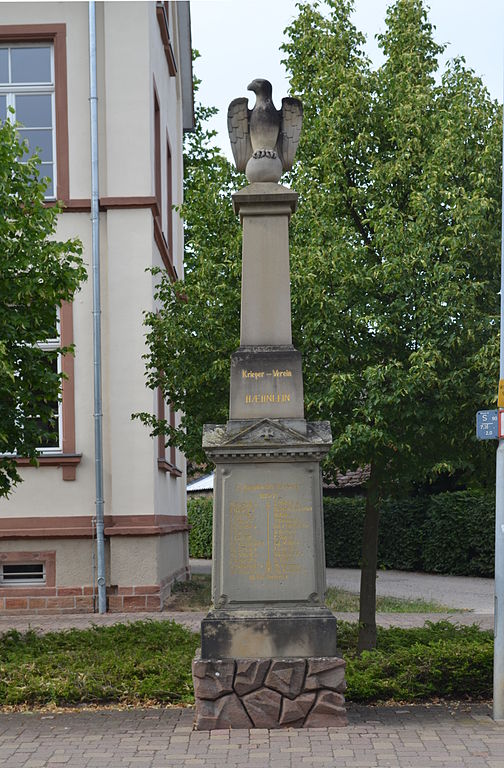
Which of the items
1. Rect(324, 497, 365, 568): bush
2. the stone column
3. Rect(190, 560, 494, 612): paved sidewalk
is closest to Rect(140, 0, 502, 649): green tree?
the stone column

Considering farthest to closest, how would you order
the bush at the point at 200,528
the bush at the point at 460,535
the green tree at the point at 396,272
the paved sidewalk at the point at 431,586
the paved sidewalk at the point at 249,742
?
the bush at the point at 200,528 → the bush at the point at 460,535 → the paved sidewalk at the point at 431,586 → the green tree at the point at 396,272 → the paved sidewalk at the point at 249,742

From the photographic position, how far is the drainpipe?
1609 centimetres

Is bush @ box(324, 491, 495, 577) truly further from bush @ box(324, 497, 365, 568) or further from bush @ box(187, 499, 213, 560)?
bush @ box(187, 499, 213, 560)

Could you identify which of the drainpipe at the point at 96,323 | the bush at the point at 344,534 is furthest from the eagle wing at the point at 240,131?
the bush at the point at 344,534

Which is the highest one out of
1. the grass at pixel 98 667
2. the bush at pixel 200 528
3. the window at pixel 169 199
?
the window at pixel 169 199

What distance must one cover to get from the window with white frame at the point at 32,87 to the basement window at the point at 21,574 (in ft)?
19.0

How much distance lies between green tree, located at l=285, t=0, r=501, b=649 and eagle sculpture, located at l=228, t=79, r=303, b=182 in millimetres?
2239

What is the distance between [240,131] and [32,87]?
31.2 feet

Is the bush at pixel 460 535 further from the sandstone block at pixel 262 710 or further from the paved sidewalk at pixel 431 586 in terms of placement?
the sandstone block at pixel 262 710

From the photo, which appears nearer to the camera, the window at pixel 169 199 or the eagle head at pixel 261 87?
the eagle head at pixel 261 87

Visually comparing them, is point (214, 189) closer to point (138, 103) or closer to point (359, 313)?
point (359, 313)

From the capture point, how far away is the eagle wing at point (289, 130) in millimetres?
8766

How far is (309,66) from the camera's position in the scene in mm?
13023

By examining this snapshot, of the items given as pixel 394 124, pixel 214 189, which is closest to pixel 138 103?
pixel 214 189
